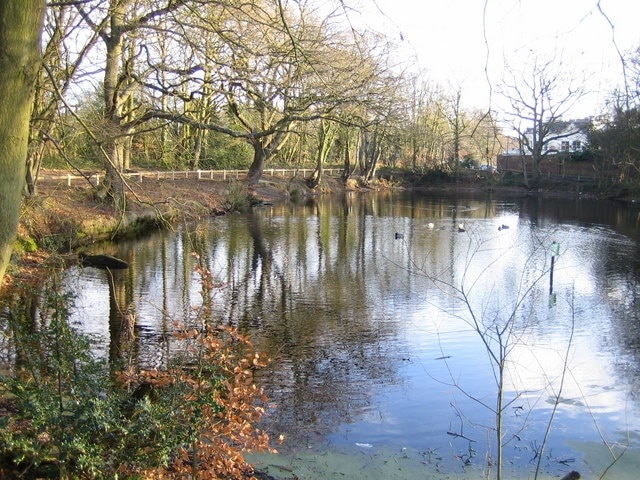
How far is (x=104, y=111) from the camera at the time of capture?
1655cm

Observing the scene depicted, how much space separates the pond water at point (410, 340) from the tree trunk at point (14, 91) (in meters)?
2.01

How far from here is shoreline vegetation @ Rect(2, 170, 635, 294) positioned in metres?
11.4

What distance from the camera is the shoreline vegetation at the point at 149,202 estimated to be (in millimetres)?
11375

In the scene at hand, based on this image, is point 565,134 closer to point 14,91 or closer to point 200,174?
point 200,174

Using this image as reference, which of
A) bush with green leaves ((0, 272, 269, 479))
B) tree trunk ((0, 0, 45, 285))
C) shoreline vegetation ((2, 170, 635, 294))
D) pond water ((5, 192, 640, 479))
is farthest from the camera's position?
shoreline vegetation ((2, 170, 635, 294))

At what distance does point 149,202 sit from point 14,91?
3.19 m

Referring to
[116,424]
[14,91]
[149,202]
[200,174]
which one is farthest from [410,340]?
[200,174]

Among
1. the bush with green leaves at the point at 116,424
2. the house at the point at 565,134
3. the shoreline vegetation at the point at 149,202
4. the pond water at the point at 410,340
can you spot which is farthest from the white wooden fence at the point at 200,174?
the house at the point at 565,134

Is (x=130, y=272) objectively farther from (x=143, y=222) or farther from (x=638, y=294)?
(x=638, y=294)

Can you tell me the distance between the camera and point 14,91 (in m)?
2.84

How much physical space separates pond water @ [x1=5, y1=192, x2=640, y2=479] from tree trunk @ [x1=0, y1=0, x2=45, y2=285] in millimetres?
2006

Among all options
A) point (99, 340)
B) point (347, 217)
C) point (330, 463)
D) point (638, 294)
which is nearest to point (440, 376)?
point (330, 463)

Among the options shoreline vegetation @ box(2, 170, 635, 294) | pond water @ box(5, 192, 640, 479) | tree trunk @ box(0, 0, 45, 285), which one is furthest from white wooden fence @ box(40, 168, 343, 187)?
tree trunk @ box(0, 0, 45, 285)

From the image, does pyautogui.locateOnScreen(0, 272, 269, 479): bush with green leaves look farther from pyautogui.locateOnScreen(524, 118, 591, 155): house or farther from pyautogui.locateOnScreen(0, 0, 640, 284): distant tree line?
pyautogui.locateOnScreen(524, 118, 591, 155): house
